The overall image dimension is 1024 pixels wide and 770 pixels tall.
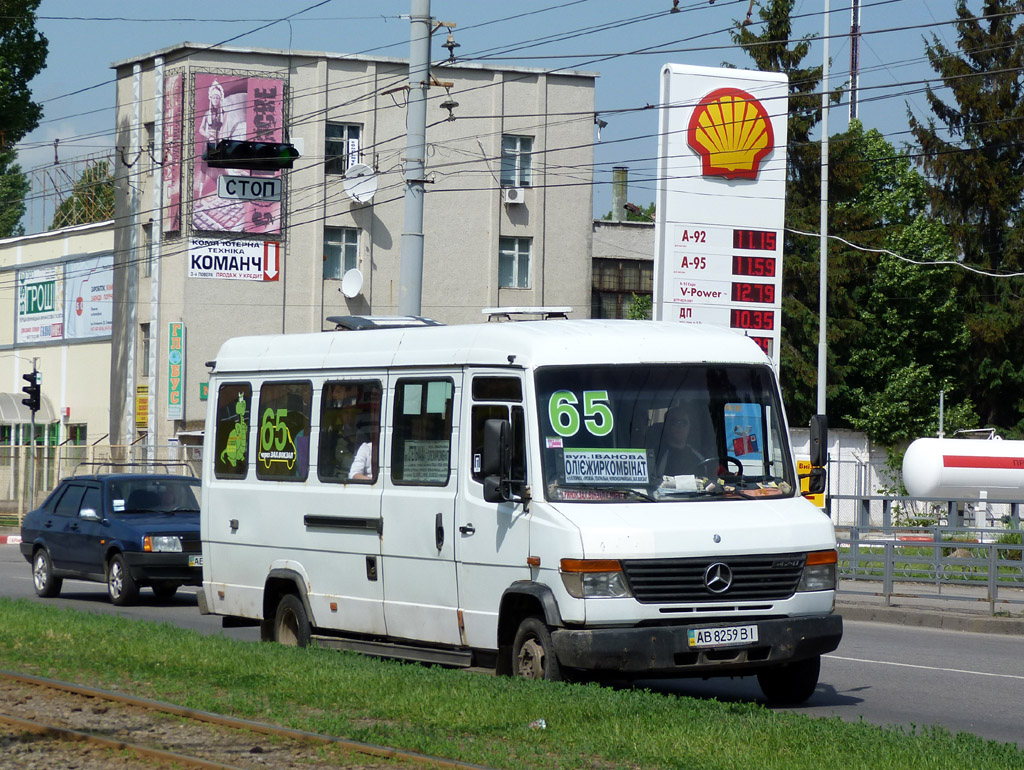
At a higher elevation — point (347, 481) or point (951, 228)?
point (951, 228)

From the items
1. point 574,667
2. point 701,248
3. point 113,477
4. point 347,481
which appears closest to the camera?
point 574,667

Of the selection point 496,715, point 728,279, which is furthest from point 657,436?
point 728,279

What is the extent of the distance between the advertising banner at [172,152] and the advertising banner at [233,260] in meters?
1.22

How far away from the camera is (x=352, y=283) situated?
47.7m

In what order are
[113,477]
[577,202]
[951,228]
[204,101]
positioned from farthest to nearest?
[951,228] → [577,202] → [204,101] → [113,477]

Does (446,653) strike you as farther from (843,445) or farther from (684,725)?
(843,445)

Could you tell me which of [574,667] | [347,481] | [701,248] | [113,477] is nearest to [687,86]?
[701,248]

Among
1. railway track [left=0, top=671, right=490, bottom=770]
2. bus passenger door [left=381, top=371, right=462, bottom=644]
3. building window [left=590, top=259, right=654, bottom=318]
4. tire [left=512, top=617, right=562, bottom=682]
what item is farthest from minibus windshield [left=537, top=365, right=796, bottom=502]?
building window [left=590, top=259, right=654, bottom=318]

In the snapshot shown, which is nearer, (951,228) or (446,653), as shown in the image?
(446,653)

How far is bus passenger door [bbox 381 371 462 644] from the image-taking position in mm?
10836

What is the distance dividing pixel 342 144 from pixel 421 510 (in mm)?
39004

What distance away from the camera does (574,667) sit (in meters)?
9.60

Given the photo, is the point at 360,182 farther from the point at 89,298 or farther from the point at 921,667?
the point at 921,667

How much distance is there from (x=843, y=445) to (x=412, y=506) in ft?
122
